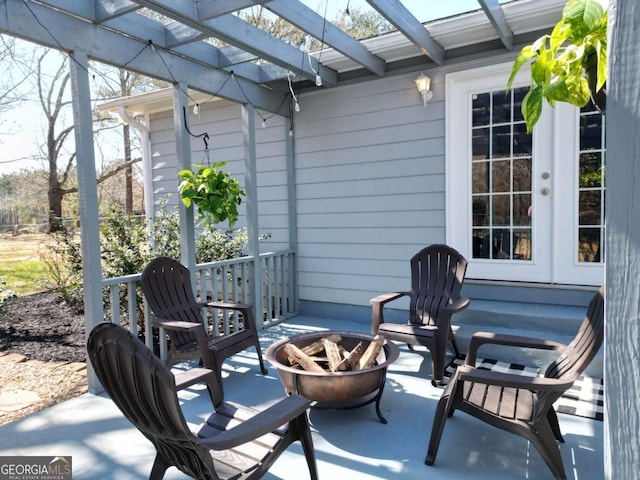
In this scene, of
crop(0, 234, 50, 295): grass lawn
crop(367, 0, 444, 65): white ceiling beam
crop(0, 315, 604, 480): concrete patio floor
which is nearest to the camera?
crop(0, 315, 604, 480): concrete patio floor

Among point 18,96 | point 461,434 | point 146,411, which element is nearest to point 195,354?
point 146,411

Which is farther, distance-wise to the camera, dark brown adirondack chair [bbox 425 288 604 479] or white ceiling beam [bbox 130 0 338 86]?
white ceiling beam [bbox 130 0 338 86]

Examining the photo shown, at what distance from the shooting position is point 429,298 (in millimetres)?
3848

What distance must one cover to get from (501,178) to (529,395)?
2.39m

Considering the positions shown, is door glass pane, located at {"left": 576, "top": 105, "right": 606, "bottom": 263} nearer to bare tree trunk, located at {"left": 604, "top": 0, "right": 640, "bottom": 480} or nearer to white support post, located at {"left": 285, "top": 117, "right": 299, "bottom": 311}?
white support post, located at {"left": 285, "top": 117, "right": 299, "bottom": 311}

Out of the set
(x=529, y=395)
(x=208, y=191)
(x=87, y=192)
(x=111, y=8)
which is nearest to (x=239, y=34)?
(x=111, y=8)

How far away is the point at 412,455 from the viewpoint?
2.35 meters

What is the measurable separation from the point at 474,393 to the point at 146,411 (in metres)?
1.71

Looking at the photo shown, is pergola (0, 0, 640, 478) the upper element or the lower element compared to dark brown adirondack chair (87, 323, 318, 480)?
upper

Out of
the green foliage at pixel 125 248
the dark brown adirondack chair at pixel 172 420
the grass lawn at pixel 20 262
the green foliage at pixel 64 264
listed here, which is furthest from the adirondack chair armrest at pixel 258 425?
the grass lawn at pixel 20 262

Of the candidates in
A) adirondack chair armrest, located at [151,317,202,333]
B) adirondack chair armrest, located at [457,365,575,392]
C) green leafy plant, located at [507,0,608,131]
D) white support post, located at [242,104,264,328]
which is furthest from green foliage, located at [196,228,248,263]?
green leafy plant, located at [507,0,608,131]

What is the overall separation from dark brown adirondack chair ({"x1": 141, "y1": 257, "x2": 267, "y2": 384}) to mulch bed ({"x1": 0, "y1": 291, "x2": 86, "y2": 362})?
132 centimetres

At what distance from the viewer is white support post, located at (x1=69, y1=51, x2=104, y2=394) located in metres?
3.02

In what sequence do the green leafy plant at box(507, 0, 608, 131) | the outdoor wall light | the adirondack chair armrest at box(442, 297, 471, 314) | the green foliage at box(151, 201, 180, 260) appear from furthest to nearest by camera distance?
1. the green foliage at box(151, 201, 180, 260)
2. the outdoor wall light
3. the adirondack chair armrest at box(442, 297, 471, 314)
4. the green leafy plant at box(507, 0, 608, 131)
